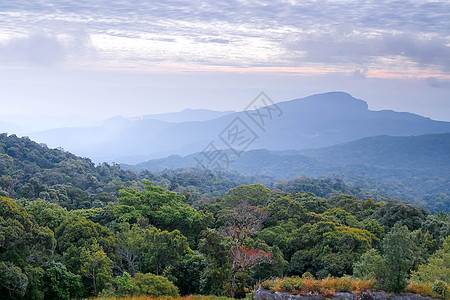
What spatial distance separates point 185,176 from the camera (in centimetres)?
8794

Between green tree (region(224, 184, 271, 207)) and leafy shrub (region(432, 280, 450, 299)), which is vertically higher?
leafy shrub (region(432, 280, 450, 299))

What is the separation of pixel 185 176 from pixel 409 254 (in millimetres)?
80085

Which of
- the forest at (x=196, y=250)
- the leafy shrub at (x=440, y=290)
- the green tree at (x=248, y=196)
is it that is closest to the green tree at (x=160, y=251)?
the forest at (x=196, y=250)

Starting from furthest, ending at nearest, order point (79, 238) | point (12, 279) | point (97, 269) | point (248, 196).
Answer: point (248, 196) → point (79, 238) → point (97, 269) → point (12, 279)

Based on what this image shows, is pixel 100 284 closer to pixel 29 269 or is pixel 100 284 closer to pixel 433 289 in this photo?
pixel 29 269

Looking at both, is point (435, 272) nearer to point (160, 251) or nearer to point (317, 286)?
point (317, 286)

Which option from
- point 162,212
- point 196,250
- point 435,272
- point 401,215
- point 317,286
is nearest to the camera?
point 317,286

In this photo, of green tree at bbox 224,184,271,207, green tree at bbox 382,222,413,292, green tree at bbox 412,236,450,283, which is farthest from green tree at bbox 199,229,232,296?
green tree at bbox 224,184,271,207

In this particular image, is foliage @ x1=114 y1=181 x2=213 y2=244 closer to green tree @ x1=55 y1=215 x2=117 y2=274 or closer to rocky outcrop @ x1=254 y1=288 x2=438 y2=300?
green tree @ x1=55 y1=215 x2=117 y2=274

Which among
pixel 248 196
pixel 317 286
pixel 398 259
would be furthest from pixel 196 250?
pixel 248 196

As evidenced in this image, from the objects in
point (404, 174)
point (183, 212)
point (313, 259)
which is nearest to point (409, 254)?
point (313, 259)

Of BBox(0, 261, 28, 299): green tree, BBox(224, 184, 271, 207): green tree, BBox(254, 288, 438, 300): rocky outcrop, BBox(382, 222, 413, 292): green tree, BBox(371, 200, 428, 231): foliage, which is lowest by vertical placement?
Result: BBox(224, 184, 271, 207): green tree

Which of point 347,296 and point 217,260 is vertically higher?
point 347,296

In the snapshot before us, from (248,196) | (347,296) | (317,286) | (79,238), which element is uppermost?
(317,286)
